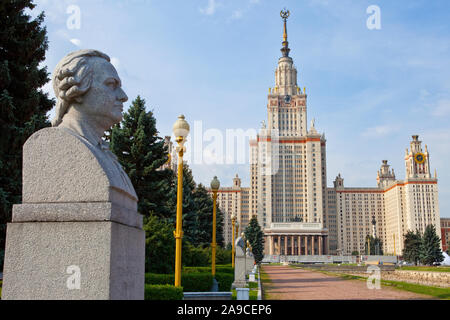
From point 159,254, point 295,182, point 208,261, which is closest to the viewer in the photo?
point 159,254

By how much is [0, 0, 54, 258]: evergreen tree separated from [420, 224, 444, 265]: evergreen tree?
76.5 meters

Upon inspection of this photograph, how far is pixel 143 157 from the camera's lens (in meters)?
22.6

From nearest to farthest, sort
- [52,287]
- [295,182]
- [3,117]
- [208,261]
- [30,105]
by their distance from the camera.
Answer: [52,287]
[3,117]
[30,105]
[208,261]
[295,182]

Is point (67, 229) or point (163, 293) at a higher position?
point (67, 229)

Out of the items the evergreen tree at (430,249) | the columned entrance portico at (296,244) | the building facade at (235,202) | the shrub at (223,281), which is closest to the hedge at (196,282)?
the shrub at (223,281)

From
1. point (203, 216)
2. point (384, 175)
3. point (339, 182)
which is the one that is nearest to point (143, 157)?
point (203, 216)

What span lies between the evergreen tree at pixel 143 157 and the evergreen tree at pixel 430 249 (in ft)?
220

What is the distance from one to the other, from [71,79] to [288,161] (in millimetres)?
132673

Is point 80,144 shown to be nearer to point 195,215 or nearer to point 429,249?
point 195,215

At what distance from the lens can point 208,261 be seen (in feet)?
93.1

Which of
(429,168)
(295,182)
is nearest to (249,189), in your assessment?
(295,182)

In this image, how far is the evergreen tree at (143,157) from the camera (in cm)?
2231
